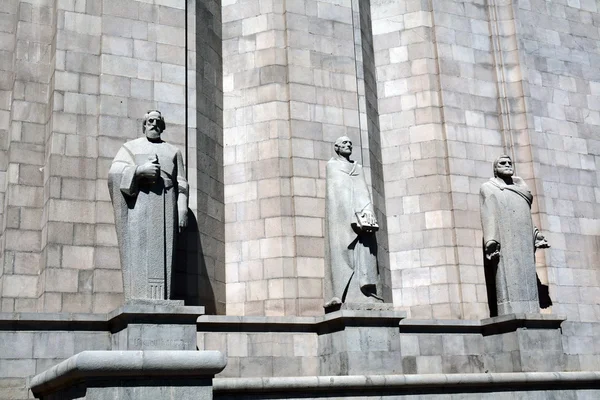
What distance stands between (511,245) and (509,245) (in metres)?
0.04

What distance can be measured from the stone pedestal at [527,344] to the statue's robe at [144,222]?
651cm

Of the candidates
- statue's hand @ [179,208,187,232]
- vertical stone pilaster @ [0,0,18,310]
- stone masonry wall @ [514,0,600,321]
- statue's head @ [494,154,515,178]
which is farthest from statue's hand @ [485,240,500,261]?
vertical stone pilaster @ [0,0,18,310]

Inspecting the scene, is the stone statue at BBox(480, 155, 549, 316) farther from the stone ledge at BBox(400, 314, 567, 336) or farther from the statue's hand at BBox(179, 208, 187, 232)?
the statue's hand at BBox(179, 208, 187, 232)

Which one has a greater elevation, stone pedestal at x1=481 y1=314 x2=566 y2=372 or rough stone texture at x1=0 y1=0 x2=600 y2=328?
rough stone texture at x1=0 y1=0 x2=600 y2=328

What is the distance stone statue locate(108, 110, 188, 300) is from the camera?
1216cm

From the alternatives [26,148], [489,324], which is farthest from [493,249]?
[26,148]

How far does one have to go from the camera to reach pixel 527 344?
14664 mm

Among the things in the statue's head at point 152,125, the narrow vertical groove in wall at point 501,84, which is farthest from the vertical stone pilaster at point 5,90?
the narrow vertical groove in wall at point 501,84

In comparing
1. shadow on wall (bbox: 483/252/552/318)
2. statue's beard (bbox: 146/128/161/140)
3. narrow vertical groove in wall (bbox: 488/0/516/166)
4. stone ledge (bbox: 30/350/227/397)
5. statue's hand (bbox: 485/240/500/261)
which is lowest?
stone ledge (bbox: 30/350/227/397)

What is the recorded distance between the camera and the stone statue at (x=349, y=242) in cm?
1394

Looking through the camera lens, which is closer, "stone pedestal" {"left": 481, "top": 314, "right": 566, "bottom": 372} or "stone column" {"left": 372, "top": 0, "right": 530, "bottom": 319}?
"stone pedestal" {"left": 481, "top": 314, "right": 566, "bottom": 372}

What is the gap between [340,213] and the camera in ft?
46.9

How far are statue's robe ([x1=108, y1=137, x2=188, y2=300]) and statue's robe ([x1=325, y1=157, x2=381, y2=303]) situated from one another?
2.96 metres

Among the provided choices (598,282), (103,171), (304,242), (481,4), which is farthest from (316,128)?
(598,282)
